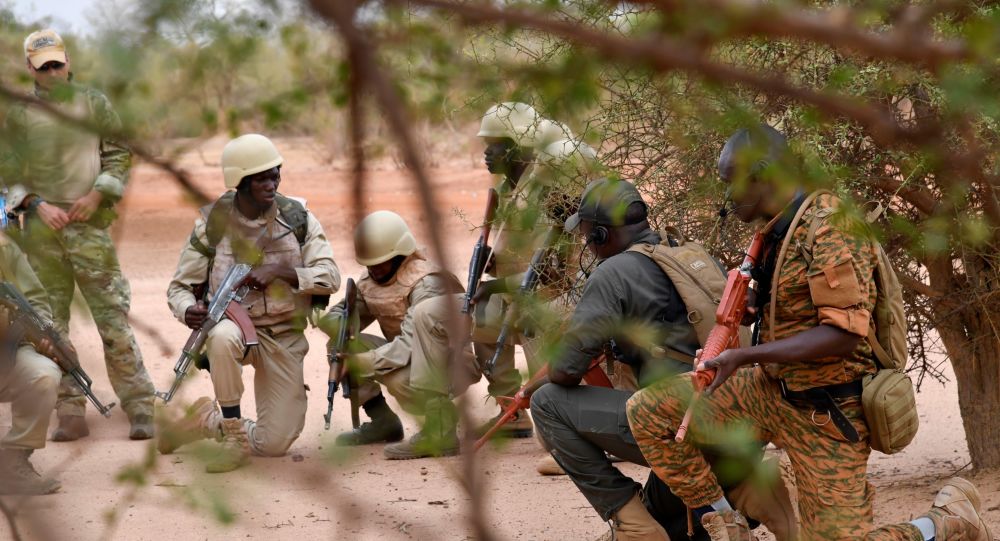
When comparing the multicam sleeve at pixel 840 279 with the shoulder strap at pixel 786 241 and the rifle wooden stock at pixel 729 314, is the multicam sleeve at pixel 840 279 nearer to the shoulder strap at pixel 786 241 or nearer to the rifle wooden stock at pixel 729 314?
the shoulder strap at pixel 786 241

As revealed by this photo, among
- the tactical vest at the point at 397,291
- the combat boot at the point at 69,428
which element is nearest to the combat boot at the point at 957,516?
the tactical vest at the point at 397,291

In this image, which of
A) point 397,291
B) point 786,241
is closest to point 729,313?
point 786,241

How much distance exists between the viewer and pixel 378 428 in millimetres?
7543

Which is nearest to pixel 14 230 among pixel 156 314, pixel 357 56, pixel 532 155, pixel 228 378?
pixel 357 56

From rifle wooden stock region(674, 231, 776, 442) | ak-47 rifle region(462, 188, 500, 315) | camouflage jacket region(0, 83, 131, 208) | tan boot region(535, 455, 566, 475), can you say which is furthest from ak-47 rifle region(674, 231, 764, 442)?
ak-47 rifle region(462, 188, 500, 315)

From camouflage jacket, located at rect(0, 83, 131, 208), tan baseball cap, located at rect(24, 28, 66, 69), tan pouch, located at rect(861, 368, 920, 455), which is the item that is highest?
tan baseball cap, located at rect(24, 28, 66, 69)

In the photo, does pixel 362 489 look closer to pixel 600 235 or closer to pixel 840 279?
pixel 600 235

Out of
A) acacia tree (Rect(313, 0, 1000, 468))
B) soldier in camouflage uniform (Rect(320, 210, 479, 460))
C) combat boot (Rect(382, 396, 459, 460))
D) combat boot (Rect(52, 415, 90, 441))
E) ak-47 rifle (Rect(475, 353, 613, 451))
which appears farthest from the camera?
combat boot (Rect(52, 415, 90, 441))

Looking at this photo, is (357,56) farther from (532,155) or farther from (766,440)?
(532,155)

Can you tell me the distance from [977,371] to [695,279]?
5.89 feet

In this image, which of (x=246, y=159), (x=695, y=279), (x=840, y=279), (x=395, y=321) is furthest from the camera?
(x=395, y=321)

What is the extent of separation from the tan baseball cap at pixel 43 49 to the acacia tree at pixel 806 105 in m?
2.60

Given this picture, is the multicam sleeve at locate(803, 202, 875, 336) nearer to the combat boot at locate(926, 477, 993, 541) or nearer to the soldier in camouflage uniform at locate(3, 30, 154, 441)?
the combat boot at locate(926, 477, 993, 541)

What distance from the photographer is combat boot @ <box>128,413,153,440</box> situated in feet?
25.5
